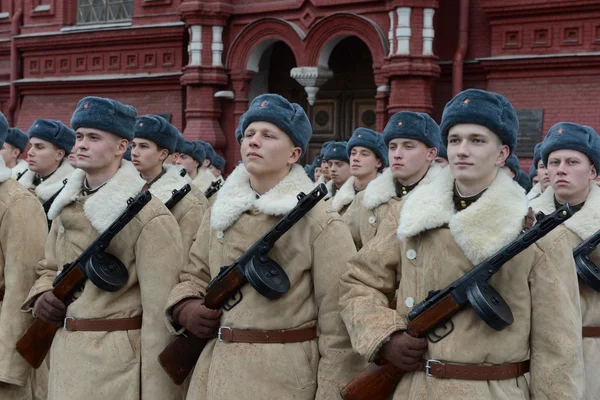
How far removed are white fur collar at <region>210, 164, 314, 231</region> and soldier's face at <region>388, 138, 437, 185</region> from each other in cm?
223

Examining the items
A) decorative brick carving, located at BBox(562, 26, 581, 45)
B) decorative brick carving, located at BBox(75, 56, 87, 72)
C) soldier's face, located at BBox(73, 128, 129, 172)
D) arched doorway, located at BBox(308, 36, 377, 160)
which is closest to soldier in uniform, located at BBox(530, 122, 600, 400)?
soldier's face, located at BBox(73, 128, 129, 172)

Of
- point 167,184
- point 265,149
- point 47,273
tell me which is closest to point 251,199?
point 265,149

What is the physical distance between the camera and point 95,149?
184 inches

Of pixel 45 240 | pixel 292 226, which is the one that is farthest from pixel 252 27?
pixel 292 226

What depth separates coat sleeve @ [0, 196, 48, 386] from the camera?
5.04m

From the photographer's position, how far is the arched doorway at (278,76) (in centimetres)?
1814

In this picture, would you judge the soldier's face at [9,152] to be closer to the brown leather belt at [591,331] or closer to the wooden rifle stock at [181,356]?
the wooden rifle stock at [181,356]

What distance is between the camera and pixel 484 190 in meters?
3.76

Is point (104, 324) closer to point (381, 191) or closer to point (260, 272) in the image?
point (260, 272)

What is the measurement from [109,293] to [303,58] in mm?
12082

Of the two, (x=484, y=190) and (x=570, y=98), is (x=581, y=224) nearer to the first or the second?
(x=484, y=190)

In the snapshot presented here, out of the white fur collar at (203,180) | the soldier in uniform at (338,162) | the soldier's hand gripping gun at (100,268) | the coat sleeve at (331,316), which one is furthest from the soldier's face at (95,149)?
the white fur collar at (203,180)

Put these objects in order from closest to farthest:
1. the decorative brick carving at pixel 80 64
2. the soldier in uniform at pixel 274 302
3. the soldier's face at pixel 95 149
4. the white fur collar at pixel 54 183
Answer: the soldier in uniform at pixel 274 302 < the soldier's face at pixel 95 149 < the white fur collar at pixel 54 183 < the decorative brick carving at pixel 80 64

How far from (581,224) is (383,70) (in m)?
10.2
